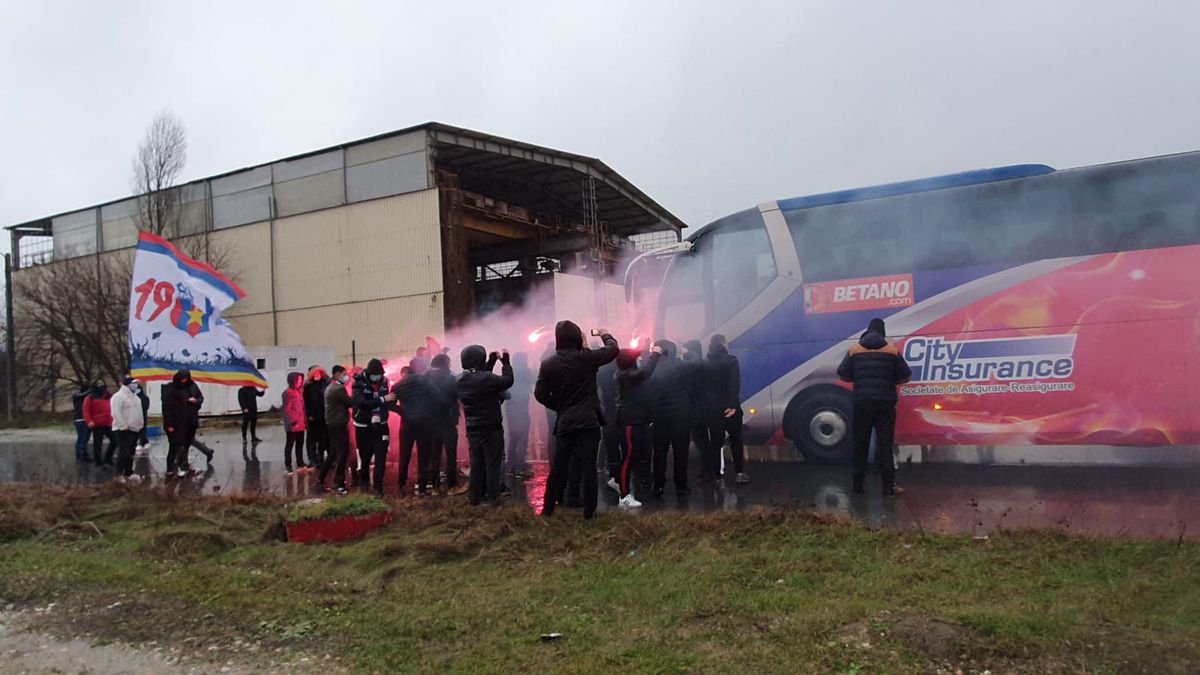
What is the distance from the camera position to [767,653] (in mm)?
3572

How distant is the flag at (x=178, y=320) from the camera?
10.4m

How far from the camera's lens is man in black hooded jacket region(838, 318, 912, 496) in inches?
305

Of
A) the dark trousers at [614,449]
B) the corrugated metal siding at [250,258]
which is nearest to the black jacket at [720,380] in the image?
the dark trousers at [614,449]

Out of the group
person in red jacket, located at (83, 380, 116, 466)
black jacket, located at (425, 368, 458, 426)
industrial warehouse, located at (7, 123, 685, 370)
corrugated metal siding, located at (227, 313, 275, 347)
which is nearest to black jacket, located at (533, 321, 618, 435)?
black jacket, located at (425, 368, 458, 426)

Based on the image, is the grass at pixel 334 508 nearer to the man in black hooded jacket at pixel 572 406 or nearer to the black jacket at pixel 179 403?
the man in black hooded jacket at pixel 572 406

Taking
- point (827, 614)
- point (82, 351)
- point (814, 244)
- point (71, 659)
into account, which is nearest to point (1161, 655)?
point (827, 614)

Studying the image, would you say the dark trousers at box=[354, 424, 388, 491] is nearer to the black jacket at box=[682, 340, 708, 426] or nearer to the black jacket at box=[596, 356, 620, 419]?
the black jacket at box=[596, 356, 620, 419]

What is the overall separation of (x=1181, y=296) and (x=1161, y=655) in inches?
250

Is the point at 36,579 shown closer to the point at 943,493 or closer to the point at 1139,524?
the point at 943,493

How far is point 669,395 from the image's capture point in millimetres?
8031

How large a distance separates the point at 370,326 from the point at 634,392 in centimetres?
2512

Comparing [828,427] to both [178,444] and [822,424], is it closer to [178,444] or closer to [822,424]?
[822,424]

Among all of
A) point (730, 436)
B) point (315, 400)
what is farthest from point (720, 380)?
point (315, 400)

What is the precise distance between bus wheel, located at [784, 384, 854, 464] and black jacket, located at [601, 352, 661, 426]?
285cm
